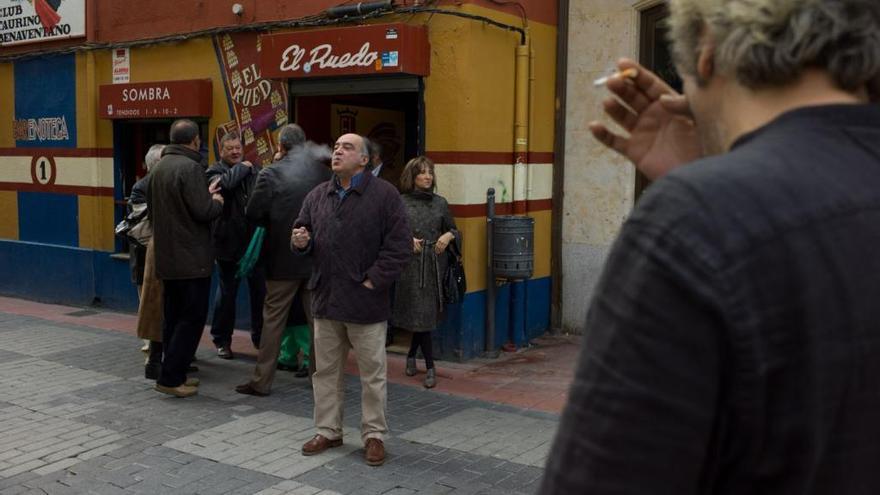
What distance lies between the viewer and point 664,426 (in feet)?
3.64

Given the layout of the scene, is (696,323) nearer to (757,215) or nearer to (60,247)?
(757,215)

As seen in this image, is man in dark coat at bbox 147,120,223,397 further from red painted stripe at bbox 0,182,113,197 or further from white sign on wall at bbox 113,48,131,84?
red painted stripe at bbox 0,182,113,197


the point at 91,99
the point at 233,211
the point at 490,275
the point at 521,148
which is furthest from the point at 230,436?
the point at 91,99

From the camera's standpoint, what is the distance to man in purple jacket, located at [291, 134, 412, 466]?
5207mm

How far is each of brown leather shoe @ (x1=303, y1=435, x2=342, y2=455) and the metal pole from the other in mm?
2725

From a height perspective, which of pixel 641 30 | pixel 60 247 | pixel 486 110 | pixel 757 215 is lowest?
pixel 60 247

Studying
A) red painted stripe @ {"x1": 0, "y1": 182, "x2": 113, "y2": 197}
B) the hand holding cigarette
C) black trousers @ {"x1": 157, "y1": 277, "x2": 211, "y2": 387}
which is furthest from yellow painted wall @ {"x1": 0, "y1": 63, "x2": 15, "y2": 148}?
the hand holding cigarette

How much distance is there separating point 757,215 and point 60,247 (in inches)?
425

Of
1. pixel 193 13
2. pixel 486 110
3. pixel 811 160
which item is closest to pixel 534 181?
pixel 486 110

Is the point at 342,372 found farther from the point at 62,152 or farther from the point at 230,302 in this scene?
the point at 62,152

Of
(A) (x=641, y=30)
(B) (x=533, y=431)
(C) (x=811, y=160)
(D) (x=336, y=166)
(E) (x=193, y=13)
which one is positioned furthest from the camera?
(E) (x=193, y=13)

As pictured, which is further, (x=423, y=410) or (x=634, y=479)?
(x=423, y=410)

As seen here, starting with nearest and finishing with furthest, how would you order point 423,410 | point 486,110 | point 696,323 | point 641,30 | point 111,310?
point 696,323, point 423,410, point 486,110, point 641,30, point 111,310

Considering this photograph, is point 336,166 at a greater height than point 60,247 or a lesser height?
greater
